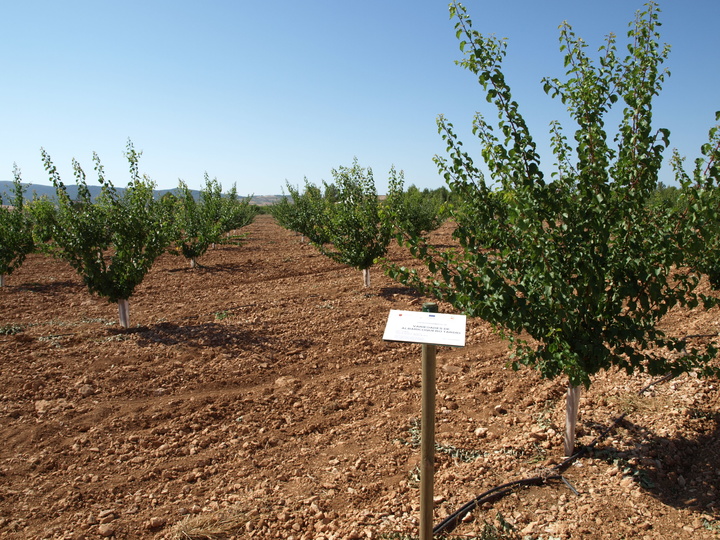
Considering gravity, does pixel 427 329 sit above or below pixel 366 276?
above

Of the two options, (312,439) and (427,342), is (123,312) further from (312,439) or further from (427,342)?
(427,342)

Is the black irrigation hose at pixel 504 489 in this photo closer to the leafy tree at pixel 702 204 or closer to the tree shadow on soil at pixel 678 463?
the tree shadow on soil at pixel 678 463

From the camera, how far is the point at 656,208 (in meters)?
3.58

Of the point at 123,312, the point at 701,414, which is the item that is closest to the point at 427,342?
the point at 701,414

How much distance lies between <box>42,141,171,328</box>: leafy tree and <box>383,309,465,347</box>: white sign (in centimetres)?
723

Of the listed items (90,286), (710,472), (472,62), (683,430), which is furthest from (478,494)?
(90,286)

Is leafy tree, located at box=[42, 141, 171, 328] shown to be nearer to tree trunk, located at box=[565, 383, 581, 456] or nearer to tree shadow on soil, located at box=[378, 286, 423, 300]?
tree shadow on soil, located at box=[378, 286, 423, 300]

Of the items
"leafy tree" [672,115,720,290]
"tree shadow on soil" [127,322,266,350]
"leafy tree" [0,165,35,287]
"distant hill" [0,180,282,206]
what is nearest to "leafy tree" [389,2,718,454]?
"leafy tree" [672,115,720,290]

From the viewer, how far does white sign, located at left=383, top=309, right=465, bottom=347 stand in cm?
271

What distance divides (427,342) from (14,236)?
1524 cm

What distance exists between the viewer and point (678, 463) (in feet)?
12.5

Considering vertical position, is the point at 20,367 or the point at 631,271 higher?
the point at 631,271

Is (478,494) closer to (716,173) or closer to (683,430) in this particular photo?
(683,430)

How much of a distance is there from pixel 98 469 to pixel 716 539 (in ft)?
17.0
